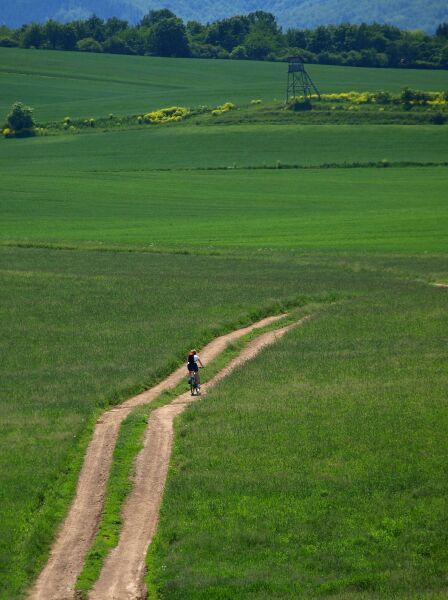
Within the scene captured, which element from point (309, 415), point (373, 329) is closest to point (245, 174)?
point (373, 329)

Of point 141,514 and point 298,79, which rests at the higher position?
point 298,79

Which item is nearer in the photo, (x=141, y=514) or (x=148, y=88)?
(x=141, y=514)

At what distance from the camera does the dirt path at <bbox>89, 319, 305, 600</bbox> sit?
23.1 meters

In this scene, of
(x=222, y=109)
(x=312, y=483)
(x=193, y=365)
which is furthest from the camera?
(x=222, y=109)

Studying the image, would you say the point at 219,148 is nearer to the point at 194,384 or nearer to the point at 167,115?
the point at 167,115

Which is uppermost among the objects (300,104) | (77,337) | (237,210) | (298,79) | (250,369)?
(298,79)

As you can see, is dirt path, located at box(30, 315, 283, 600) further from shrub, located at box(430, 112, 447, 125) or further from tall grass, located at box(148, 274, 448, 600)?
shrub, located at box(430, 112, 447, 125)

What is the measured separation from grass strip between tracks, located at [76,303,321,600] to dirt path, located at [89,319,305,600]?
0.16 m

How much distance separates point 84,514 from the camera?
2678 centimetres

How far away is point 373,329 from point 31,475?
2088cm

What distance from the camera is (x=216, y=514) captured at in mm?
26469

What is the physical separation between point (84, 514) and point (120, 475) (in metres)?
2.49

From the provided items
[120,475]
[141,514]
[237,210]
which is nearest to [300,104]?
[237,210]

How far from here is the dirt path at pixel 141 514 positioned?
23.1 m
